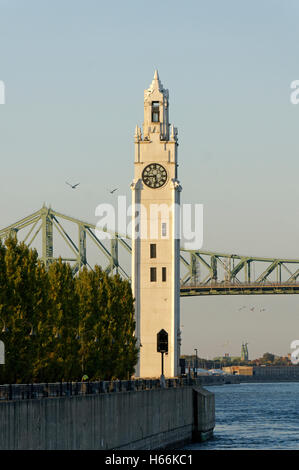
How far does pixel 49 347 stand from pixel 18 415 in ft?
73.9

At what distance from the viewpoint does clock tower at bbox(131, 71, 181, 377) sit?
11688 centimetres

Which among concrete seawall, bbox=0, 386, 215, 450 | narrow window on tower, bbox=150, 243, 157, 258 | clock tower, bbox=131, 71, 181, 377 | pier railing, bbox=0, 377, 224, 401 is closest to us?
concrete seawall, bbox=0, 386, 215, 450

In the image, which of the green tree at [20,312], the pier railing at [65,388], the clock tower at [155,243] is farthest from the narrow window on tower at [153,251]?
the green tree at [20,312]

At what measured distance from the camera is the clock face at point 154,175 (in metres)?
117

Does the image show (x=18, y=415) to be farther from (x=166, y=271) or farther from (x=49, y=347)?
(x=166, y=271)

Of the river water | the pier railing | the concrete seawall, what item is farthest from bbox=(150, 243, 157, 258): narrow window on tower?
the pier railing

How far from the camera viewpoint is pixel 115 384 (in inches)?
2889

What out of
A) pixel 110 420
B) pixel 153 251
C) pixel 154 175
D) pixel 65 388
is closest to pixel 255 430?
pixel 153 251

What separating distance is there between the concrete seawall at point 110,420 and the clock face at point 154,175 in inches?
999

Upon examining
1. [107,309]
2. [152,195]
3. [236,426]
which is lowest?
[236,426]

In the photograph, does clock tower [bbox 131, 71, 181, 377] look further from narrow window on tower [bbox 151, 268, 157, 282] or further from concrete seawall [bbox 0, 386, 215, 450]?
concrete seawall [bbox 0, 386, 215, 450]

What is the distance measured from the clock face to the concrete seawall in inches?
999

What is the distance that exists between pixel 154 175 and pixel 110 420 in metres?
53.1
